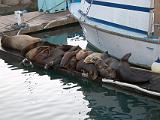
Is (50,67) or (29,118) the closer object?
(29,118)

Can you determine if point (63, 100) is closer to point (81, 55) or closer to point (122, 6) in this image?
point (81, 55)

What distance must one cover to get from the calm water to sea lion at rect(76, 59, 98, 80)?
0.91ft

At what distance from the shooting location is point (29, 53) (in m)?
14.1

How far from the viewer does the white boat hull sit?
11.8 meters

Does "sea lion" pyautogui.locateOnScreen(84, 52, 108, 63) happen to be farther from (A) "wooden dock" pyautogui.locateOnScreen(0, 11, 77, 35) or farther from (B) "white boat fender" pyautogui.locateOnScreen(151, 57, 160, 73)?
(A) "wooden dock" pyautogui.locateOnScreen(0, 11, 77, 35)

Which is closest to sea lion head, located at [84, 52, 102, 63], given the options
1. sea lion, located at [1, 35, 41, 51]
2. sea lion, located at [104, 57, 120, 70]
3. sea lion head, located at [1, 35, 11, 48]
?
sea lion, located at [104, 57, 120, 70]

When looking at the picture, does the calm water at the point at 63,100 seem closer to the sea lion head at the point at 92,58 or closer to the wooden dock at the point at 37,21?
the sea lion head at the point at 92,58

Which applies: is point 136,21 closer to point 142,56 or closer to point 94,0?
point 142,56

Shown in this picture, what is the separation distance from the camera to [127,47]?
12.6 m

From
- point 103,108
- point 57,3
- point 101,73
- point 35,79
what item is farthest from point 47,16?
point 103,108

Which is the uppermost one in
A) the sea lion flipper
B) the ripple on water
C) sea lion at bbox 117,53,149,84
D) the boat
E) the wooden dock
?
the boat

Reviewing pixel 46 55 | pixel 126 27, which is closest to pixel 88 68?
pixel 126 27

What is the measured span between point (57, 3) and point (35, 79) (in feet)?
25.9

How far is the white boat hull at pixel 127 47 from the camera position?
11838 mm
